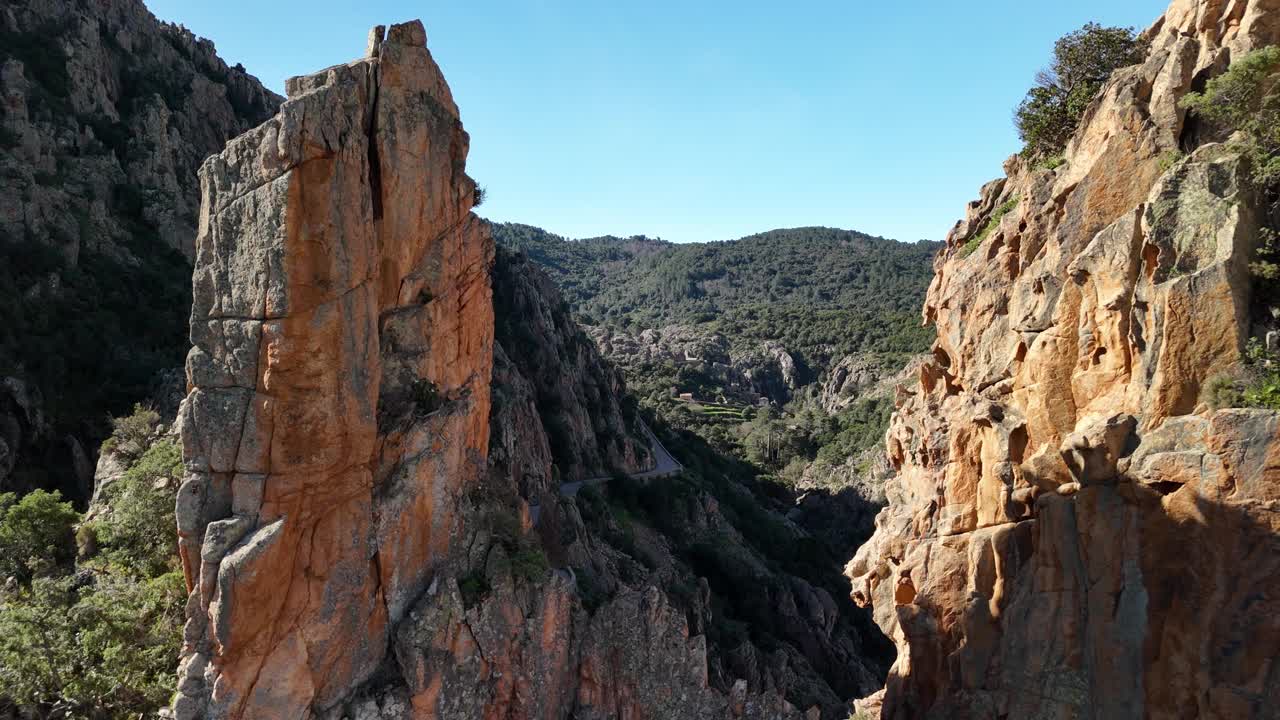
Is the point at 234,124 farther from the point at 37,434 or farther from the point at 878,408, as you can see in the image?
the point at 878,408

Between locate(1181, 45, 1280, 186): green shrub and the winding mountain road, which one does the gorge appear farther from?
the winding mountain road

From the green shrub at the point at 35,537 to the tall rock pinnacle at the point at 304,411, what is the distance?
13646mm

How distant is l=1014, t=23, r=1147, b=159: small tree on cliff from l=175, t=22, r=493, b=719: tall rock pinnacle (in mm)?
19851

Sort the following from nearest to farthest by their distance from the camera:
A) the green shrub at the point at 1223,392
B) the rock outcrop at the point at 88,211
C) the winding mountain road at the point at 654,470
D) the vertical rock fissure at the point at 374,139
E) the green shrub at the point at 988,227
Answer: the green shrub at the point at 1223,392 < the vertical rock fissure at the point at 374,139 < the green shrub at the point at 988,227 < the rock outcrop at the point at 88,211 < the winding mountain road at the point at 654,470

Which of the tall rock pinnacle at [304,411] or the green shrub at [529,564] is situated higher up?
the tall rock pinnacle at [304,411]

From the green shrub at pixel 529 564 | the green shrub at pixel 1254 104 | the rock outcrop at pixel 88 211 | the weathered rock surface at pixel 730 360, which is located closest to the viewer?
the green shrub at pixel 1254 104

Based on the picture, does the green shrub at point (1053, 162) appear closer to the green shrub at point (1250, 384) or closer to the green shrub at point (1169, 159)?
the green shrub at point (1169, 159)

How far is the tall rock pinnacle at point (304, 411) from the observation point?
16.5m

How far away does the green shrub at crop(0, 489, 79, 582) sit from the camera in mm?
25913

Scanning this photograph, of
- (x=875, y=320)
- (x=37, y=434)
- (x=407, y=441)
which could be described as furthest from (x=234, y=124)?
(x=875, y=320)

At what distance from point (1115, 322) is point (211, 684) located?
20981 millimetres

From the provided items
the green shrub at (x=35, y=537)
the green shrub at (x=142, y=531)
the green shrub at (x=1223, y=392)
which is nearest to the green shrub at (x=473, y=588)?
the green shrub at (x=142, y=531)

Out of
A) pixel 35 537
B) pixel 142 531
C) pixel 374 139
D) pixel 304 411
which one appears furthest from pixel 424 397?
pixel 35 537

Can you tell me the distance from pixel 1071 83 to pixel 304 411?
2613 centimetres
